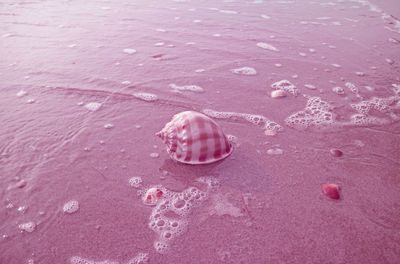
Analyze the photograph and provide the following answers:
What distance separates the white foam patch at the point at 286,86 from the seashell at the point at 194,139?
1677 millimetres

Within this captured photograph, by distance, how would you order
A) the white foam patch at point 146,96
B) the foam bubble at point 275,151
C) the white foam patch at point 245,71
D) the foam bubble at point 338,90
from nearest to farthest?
the foam bubble at point 275,151
the white foam patch at point 146,96
the foam bubble at point 338,90
the white foam patch at point 245,71

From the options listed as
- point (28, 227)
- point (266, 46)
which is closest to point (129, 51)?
point (266, 46)

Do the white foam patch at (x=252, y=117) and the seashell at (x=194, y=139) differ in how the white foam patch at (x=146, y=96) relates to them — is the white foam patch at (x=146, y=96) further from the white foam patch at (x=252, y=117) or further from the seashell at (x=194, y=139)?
the seashell at (x=194, y=139)

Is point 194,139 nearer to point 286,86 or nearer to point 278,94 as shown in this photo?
point 278,94

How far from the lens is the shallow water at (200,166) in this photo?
6.03ft

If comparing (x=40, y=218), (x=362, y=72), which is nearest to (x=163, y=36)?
(x=362, y=72)

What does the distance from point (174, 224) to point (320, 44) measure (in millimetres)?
4828

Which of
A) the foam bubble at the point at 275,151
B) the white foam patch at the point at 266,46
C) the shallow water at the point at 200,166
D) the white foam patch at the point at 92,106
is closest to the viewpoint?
the shallow water at the point at 200,166

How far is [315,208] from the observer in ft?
6.72

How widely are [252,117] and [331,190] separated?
126 centimetres

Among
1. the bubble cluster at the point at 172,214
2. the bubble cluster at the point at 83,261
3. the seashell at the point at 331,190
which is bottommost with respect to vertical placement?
the bubble cluster at the point at 83,261

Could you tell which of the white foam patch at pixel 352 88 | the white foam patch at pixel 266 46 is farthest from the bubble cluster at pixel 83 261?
the white foam patch at pixel 266 46

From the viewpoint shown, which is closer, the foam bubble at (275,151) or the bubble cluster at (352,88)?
the foam bubble at (275,151)

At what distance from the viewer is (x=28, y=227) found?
1.90 meters
